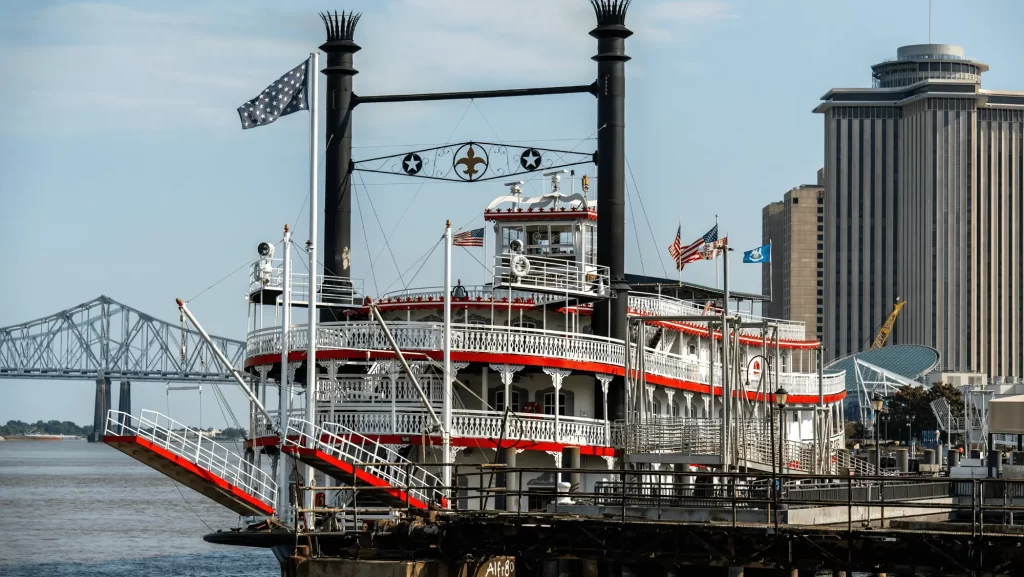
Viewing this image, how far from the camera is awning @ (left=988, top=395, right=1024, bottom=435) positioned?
36594 millimetres

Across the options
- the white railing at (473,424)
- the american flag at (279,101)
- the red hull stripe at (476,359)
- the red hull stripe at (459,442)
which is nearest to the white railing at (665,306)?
the red hull stripe at (476,359)

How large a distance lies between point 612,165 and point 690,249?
5214 millimetres

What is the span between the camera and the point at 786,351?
53750mm

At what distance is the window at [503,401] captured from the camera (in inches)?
1616

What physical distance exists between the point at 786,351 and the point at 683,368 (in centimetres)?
1087

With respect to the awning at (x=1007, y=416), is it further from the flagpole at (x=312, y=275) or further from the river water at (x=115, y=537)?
the river water at (x=115, y=537)

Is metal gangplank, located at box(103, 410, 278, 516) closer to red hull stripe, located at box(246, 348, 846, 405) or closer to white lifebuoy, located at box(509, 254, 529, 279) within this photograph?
red hull stripe, located at box(246, 348, 846, 405)

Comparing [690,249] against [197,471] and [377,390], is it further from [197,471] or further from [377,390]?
[197,471]

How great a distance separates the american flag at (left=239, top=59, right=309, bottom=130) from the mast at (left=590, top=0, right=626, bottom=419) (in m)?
9.89

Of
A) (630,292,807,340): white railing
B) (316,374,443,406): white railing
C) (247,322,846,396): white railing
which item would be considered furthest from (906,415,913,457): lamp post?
(316,374,443,406): white railing

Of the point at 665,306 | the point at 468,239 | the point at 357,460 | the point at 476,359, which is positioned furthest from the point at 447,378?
the point at 665,306

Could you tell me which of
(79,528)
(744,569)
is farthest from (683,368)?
(79,528)

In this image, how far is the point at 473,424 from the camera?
37875mm

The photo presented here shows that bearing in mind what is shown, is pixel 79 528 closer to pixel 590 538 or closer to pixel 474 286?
pixel 474 286
